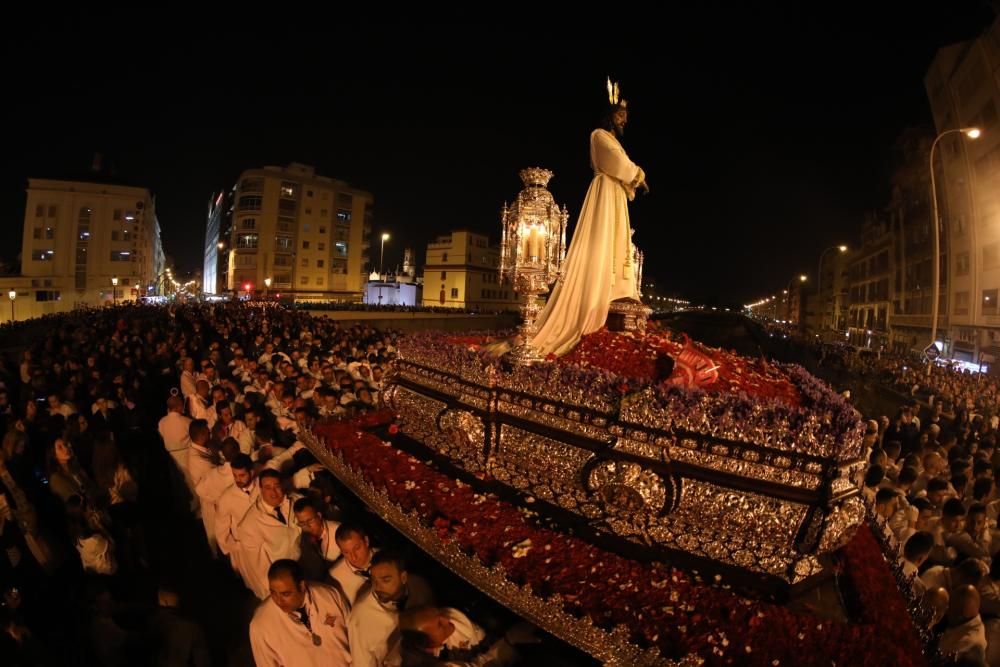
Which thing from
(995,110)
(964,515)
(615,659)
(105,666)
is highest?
(995,110)

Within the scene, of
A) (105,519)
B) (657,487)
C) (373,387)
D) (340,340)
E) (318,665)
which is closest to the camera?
(318,665)

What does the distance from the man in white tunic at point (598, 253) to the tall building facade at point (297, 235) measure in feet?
168

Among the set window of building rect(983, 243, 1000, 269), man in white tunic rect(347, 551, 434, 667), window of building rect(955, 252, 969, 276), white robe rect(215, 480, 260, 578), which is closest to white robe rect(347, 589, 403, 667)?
man in white tunic rect(347, 551, 434, 667)

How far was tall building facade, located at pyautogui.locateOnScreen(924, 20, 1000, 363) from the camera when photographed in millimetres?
24266

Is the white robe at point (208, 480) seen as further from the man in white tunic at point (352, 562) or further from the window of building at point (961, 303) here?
the window of building at point (961, 303)

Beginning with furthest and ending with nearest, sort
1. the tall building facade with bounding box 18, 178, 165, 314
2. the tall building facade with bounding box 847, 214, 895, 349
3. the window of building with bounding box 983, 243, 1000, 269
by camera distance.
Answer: the tall building facade with bounding box 18, 178, 165, 314
the tall building facade with bounding box 847, 214, 895, 349
the window of building with bounding box 983, 243, 1000, 269

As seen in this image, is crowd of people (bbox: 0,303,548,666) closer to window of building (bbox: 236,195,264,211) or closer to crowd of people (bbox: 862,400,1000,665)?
crowd of people (bbox: 862,400,1000,665)

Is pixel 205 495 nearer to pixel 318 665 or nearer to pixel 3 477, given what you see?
pixel 3 477

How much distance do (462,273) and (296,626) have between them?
177 ft

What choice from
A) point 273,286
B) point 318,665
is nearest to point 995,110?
point 318,665

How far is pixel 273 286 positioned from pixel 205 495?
52599 millimetres

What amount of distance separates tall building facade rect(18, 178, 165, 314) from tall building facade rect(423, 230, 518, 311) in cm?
3292

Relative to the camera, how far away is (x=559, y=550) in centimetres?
469

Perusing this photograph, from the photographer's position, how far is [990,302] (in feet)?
82.1
